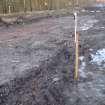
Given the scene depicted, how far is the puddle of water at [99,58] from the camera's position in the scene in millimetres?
9903

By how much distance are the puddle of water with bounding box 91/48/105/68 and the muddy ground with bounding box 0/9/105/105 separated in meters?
0.04

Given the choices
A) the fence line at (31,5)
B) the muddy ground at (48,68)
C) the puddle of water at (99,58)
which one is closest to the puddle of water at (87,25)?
the muddy ground at (48,68)

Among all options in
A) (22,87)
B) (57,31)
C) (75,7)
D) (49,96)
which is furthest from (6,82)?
(75,7)

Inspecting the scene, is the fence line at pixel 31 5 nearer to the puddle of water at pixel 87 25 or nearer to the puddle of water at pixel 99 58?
the puddle of water at pixel 87 25

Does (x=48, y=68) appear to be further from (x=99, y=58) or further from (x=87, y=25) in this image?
(x=87, y=25)

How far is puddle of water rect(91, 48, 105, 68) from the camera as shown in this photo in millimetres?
9903

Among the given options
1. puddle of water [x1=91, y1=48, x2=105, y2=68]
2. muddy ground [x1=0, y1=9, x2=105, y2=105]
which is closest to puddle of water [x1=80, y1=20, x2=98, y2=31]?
muddy ground [x1=0, y1=9, x2=105, y2=105]

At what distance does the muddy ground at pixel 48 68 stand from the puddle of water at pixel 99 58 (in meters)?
0.04

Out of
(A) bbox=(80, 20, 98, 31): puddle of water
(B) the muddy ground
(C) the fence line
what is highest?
(C) the fence line

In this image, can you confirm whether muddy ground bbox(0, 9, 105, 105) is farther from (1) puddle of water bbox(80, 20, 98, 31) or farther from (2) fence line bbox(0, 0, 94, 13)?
(2) fence line bbox(0, 0, 94, 13)

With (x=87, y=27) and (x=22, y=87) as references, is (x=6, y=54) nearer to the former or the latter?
(x=22, y=87)

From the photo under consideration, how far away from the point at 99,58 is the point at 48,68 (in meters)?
2.37

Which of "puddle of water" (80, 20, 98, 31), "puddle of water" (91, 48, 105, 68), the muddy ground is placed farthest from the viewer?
"puddle of water" (80, 20, 98, 31)

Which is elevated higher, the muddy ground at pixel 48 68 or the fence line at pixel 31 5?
the fence line at pixel 31 5
